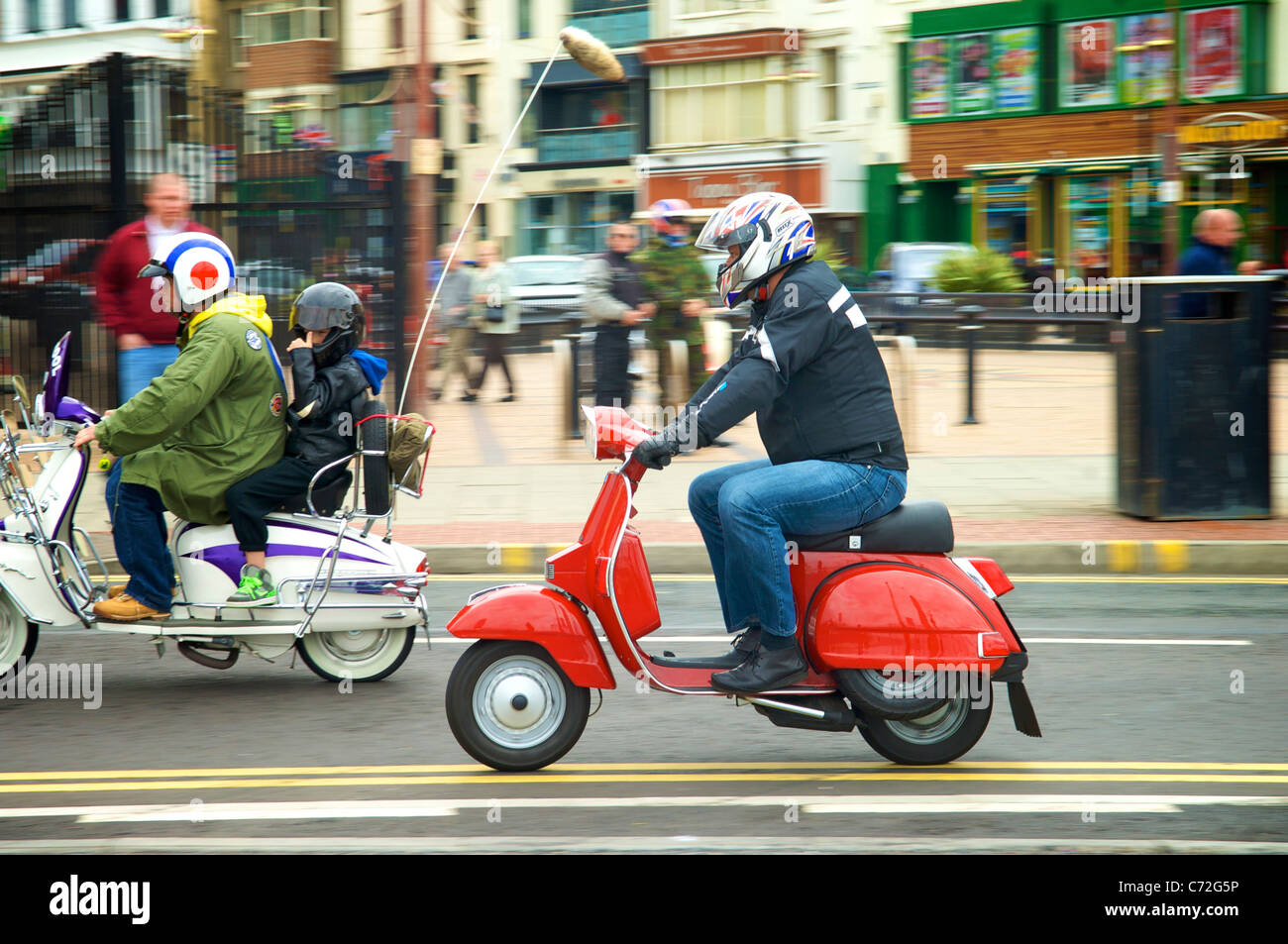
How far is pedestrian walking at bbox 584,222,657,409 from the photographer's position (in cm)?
1334

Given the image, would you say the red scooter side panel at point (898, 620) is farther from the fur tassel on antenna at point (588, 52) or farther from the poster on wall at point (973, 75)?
the poster on wall at point (973, 75)

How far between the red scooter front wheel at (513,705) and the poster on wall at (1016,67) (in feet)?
121

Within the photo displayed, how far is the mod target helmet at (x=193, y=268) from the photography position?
620cm

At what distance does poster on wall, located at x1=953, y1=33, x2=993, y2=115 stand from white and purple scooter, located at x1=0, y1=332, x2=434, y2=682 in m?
36.6

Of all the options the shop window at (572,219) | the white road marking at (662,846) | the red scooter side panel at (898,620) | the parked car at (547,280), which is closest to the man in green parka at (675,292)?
the red scooter side panel at (898,620)

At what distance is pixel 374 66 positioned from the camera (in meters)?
51.9

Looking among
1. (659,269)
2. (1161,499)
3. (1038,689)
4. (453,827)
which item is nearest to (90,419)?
(453,827)

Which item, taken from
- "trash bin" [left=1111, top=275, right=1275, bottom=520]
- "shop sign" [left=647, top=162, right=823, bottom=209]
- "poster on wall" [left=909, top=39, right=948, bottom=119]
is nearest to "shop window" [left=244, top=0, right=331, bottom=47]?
"shop sign" [left=647, top=162, right=823, bottom=209]

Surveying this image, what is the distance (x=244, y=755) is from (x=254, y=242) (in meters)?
8.48

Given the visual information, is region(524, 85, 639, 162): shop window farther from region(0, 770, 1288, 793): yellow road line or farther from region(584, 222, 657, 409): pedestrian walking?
region(0, 770, 1288, 793): yellow road line

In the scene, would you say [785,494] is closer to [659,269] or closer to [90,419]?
[90,419]

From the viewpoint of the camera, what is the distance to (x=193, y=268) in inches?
244

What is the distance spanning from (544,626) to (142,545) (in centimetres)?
204

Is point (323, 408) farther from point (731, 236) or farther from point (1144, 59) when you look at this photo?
point (1144, 59)
